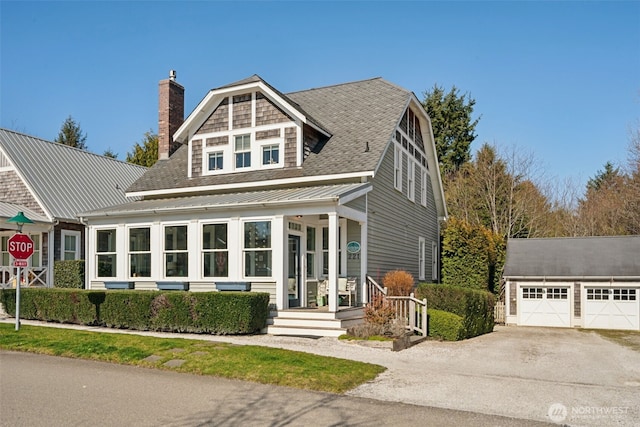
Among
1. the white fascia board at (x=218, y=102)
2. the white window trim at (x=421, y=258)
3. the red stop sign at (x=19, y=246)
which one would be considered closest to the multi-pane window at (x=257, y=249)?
the white fascia board at (x=218, y=102)

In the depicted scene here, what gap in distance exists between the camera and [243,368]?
32.2 feet

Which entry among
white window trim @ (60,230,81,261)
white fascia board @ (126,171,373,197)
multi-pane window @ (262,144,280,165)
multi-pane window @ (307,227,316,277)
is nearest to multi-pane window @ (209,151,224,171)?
white fascia board @ (126,171,373,197)

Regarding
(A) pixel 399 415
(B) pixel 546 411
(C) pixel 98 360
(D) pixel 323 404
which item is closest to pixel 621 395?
(B) pixel 546 411

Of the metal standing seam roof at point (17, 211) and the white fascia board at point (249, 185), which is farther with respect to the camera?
the metal standing seam roof at point (17, 211)

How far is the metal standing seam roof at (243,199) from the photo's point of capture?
15266 millimetres

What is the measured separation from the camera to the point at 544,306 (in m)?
23.8

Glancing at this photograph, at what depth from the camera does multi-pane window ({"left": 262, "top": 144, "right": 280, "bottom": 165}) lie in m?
19.0

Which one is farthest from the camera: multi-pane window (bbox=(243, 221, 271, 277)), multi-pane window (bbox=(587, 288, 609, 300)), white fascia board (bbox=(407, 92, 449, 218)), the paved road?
multi-pane window (bbox=(587, 288, 609, 300))

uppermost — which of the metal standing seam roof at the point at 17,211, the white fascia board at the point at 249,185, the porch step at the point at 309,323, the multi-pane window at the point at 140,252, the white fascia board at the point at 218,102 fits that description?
the white fascia board at the point at 218,102

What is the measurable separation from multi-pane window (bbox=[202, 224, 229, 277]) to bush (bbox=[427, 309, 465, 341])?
614 cm

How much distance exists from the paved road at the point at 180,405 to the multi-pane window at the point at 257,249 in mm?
6633

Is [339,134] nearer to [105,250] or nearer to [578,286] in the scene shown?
[105,250]

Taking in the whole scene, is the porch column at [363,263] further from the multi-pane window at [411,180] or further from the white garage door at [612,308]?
the white garage door at [612,308]

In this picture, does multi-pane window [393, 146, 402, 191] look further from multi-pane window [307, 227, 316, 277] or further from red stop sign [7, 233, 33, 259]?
red stop sign [7, 233, 33, 259]
